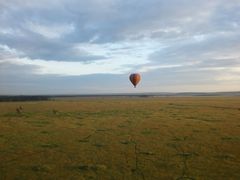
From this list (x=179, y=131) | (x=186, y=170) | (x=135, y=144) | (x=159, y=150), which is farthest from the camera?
(x=179, y=131)

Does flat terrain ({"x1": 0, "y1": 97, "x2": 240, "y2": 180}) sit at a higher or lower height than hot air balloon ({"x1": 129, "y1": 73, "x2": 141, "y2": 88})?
lower

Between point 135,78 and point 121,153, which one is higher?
point 135,78

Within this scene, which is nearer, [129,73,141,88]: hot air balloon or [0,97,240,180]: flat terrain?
[0,97,240,180]: flat terrain

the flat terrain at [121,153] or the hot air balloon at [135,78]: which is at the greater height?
the hot air balloon at [135,78]

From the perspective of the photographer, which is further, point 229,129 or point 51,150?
point 229,129

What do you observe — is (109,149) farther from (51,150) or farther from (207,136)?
(207,136)

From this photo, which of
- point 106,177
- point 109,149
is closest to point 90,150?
point 109,149

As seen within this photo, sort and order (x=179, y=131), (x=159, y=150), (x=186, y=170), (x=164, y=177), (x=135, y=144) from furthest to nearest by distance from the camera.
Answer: (x=179, y=131), (x=135, y=144), (x=159, y=150), (x=186, y=170), (x=164, y=177)

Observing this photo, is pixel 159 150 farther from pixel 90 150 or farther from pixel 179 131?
pixel 179 131

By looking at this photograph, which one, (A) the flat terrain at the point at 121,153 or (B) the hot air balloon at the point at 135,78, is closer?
(A) the flat terrain at the point at 121,153

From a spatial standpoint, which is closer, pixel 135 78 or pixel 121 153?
pixel 121 153

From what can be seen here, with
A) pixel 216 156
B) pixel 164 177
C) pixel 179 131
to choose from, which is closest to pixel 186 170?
pixel 164 177
